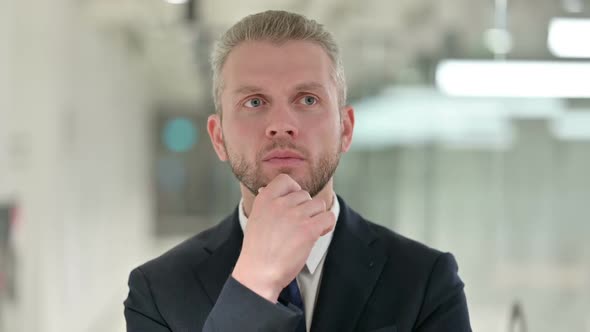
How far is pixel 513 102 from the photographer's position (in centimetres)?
443

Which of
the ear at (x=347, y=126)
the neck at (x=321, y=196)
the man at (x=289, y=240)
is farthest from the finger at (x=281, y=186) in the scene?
the ear at (x=347, y=126)

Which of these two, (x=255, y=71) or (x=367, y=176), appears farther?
(x=367, y=176)

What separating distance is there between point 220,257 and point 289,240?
0.27m

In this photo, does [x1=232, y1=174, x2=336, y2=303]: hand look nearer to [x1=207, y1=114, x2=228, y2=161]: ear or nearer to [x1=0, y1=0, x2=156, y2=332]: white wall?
[x1=207, y1=114, x2=228, y2=161]: ear

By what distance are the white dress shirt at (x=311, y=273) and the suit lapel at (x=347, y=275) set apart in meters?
0.02

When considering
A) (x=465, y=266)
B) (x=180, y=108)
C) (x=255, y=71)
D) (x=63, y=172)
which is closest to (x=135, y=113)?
(x=180, y=108)

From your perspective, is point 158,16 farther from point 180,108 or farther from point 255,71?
point 255,71

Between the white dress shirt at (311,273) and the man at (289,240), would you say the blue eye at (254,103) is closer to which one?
the man at (289,240)

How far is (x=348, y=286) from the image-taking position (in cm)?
136

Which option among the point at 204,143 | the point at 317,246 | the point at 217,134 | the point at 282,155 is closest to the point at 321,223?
the point at 282,155

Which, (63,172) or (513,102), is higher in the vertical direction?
(513,102)

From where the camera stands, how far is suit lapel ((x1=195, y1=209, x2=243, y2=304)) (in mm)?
1385

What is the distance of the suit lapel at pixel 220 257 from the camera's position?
4.54ft

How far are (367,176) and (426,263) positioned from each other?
146 inches
